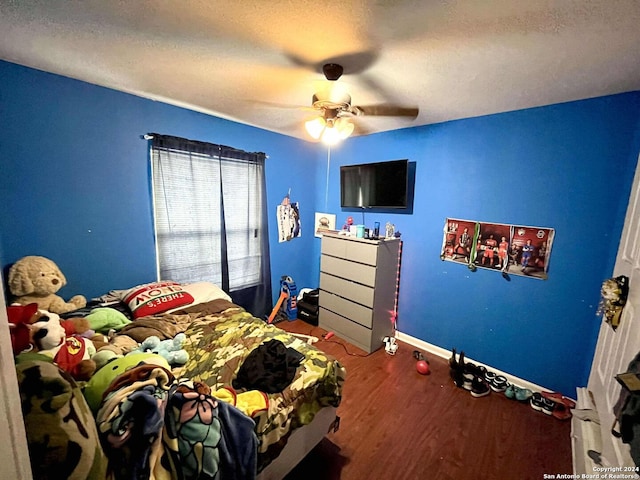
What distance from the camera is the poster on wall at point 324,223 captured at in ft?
11.7

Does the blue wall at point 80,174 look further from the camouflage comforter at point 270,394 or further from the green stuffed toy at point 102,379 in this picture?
the green stuffed toy at point 102,379

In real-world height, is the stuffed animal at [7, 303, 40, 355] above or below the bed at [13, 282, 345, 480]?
above

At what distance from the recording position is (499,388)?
86.4 inches

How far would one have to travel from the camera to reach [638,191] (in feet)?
5.02

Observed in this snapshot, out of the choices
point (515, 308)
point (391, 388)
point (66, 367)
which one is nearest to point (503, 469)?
point (391, 388)

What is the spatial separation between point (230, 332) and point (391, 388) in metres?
1.44

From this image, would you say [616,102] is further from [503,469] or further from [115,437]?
[115,437]

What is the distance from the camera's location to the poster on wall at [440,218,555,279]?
210 cm

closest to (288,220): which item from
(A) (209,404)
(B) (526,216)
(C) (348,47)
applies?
(C) (348,47)

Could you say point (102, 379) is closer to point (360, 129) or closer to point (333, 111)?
point (333, 111)

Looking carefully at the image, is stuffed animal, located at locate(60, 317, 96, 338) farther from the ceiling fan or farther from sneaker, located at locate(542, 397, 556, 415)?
sneaker, located at locate(542, 397, 556, 415)

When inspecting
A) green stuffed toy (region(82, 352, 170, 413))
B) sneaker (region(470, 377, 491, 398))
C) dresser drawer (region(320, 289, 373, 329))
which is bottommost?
sneaker (region(470, 377, 491, 398))

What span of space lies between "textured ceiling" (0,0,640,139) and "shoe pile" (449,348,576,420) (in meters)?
2.22

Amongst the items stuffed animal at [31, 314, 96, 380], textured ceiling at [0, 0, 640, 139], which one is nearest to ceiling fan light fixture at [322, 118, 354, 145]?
textured ceiling at [0, 0, 640, 139]
